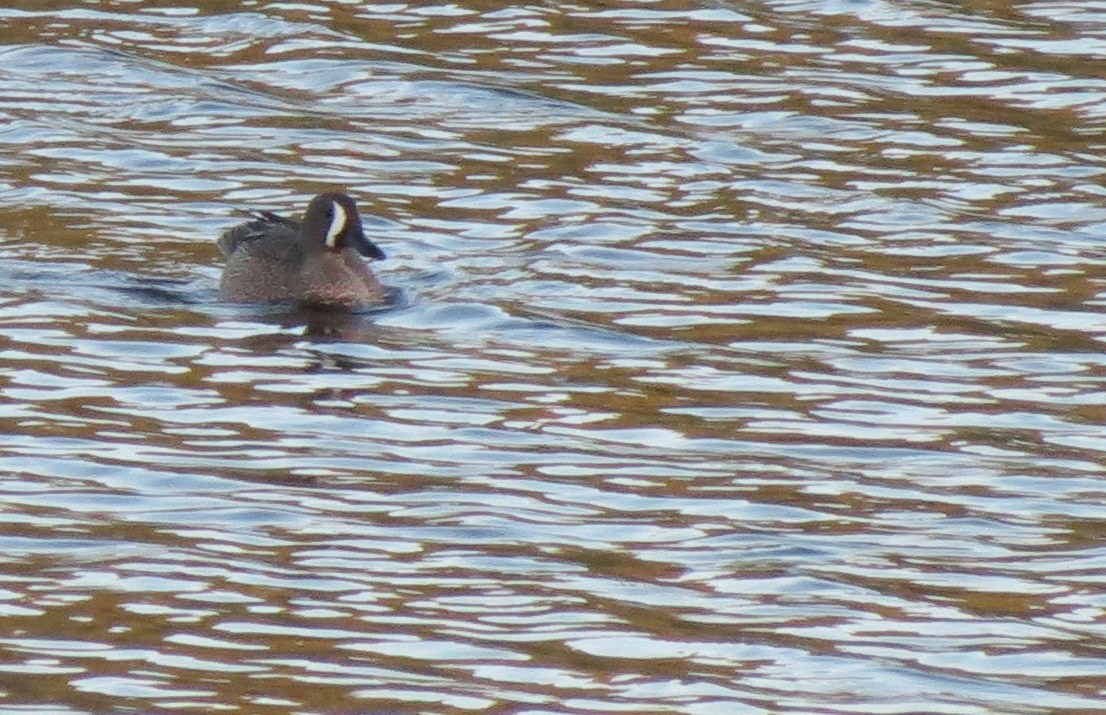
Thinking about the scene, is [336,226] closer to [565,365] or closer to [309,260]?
[309,260]

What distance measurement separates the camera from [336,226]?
573 inches

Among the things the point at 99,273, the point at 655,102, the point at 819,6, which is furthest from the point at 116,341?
the point at 819,6

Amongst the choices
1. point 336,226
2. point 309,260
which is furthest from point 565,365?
point 309,260

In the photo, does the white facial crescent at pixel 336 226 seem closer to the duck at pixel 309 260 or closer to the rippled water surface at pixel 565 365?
the duck at pixel 309 260

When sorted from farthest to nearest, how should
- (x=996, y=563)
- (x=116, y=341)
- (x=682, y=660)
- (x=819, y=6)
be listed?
(x=819, y=6)
(x=116, y=341)
(x=996, y=563)
(x=682, y=660)

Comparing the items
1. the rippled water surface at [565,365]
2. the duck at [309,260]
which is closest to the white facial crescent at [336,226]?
the duck at [309,260]

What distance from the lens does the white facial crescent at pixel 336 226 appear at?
→ 14438 millimetres

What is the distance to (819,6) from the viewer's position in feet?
67.7

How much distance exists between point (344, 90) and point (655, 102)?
2.28 meters

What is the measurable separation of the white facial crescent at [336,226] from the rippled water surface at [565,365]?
457mm

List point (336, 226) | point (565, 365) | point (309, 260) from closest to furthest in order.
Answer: point (565, 365)
point (336, 226)
point (309, 260)

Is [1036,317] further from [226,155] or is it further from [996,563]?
[226,155]

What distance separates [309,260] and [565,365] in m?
2.78

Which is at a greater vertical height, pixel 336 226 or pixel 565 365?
pixel 336 226
